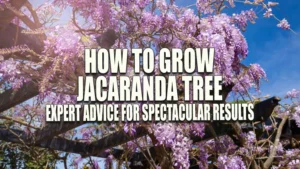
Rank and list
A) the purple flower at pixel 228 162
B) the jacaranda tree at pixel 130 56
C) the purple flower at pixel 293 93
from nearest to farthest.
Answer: the jacaranda tree at pixel 130 56, the purple flower at pixel 228 162, the purple flower at pixel 293 93

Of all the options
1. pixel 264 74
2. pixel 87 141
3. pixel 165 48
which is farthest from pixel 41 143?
pixel 264 74

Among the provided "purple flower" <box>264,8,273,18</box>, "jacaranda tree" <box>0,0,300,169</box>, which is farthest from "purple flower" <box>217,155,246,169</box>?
"purple flower" <box>264,8,273,18</box>

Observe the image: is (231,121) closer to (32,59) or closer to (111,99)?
(111,99)

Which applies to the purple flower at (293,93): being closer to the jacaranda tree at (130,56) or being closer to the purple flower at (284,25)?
the jacaranda tree at (130,56)

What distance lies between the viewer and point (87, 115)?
13.9ft

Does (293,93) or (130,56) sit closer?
(130,56)

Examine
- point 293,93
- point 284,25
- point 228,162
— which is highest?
point 284,25

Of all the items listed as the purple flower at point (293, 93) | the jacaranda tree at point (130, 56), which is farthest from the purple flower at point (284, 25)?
the purple flower at point (293, 93)

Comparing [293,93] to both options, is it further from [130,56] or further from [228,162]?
[130,56]

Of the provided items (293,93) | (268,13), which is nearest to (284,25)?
(268,13)

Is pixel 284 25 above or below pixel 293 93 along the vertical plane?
above

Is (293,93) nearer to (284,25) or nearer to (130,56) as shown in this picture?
(284,25)

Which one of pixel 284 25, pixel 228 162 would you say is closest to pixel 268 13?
pixel 284 25

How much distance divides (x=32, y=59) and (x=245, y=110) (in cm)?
252
